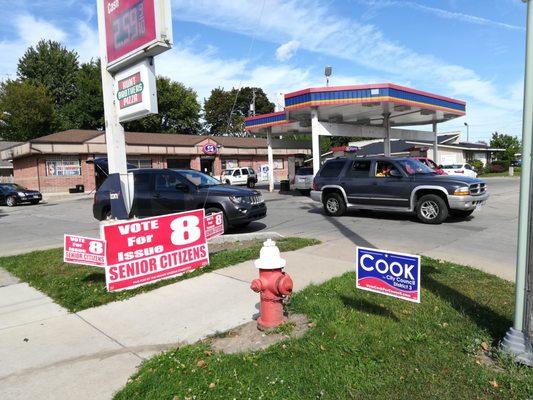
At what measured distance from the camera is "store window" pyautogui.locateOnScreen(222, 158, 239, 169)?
45.1 metres

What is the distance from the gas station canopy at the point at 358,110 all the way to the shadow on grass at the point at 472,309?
14247mm

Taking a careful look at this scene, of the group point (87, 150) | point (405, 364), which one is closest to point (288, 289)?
point (405, 364)

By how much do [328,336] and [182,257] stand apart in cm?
315

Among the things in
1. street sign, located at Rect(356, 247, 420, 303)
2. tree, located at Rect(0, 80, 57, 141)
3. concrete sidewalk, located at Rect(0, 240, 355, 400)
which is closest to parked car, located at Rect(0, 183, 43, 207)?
concrete sidewalk, located at Rect(0, 240, 355, 400)

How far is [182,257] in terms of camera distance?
20.6 ft

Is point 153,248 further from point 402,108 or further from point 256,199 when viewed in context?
point 402,108

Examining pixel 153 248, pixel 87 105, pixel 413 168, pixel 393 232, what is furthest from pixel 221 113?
pixel 153 248

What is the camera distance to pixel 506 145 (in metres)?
56.5

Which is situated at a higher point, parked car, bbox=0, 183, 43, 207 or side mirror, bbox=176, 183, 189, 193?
side mirror, bbox=176, 183, 189, 193

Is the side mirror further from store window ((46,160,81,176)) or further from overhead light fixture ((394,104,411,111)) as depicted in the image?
store window ((46,160,81,176))

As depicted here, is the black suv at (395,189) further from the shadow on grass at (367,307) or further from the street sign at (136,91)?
the street sign at (136,91)

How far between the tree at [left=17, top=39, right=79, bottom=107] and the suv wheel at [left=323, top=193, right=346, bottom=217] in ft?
172

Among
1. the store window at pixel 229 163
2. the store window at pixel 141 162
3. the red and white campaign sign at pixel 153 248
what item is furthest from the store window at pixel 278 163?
the red and white campaign sign at pixel 153 248

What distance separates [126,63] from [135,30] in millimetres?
582
